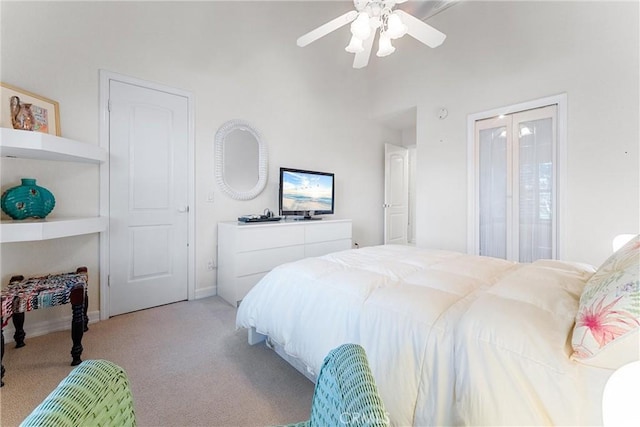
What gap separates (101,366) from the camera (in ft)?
1.98

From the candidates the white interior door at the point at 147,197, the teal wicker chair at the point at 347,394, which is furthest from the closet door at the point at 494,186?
the white interior door at the point at 147,197

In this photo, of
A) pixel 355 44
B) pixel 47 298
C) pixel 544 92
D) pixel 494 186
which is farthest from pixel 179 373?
pixel 544 92

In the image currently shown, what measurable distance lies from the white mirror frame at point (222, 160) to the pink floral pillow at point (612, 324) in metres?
3.03

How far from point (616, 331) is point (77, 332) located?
2.53 metres

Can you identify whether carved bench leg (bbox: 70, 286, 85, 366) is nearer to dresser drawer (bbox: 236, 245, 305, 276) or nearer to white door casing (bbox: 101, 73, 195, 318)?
white door casing (bbox: 101, 73, 195, 318)

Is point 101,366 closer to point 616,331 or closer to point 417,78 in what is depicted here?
point 616,331

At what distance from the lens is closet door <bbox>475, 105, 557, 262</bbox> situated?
118 inches

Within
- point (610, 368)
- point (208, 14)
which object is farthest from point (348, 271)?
point (208, 14)

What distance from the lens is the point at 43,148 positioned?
1.69 meters

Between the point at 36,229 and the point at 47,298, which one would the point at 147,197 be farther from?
the point at 47,298

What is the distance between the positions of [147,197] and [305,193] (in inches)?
70.4

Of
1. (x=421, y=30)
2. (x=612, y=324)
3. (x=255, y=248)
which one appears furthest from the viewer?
(x=255, y=248)

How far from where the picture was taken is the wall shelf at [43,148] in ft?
5.27

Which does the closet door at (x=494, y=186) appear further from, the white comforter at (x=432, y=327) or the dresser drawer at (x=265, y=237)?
the dresser drawer at (x=265, y=237)
